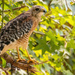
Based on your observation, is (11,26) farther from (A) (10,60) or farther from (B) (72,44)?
(B) (72,44)

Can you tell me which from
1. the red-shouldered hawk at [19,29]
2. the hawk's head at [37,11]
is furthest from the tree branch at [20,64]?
the hawk's head at [37,11]

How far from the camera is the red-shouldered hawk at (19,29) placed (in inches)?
49.3

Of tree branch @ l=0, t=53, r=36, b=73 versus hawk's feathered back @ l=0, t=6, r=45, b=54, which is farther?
hawk's feathered back @ l=0, t=6, r=45, b=54

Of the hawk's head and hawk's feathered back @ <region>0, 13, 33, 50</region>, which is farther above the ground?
the hawk's head

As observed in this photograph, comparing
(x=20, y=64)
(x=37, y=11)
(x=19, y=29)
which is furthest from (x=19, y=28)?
(x=20, y=64)

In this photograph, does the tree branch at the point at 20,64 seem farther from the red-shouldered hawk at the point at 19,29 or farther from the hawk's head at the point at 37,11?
the hawk's head at the point at 37,11

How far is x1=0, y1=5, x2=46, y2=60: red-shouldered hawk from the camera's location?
49.3 inches

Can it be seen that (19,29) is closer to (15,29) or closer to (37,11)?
(15,29)

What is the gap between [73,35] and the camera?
1435 mm

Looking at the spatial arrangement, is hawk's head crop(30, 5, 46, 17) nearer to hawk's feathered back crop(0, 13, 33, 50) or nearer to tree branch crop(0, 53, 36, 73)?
hawk's feathered back crop(0, 13, 33, 50)

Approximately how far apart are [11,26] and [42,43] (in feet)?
0.77

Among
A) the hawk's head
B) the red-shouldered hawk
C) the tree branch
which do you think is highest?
the hawk's head

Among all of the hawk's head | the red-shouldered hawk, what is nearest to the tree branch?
the red-shouldered hawk

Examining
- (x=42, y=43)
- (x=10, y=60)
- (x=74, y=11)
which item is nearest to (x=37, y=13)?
(x=42, y=43)
